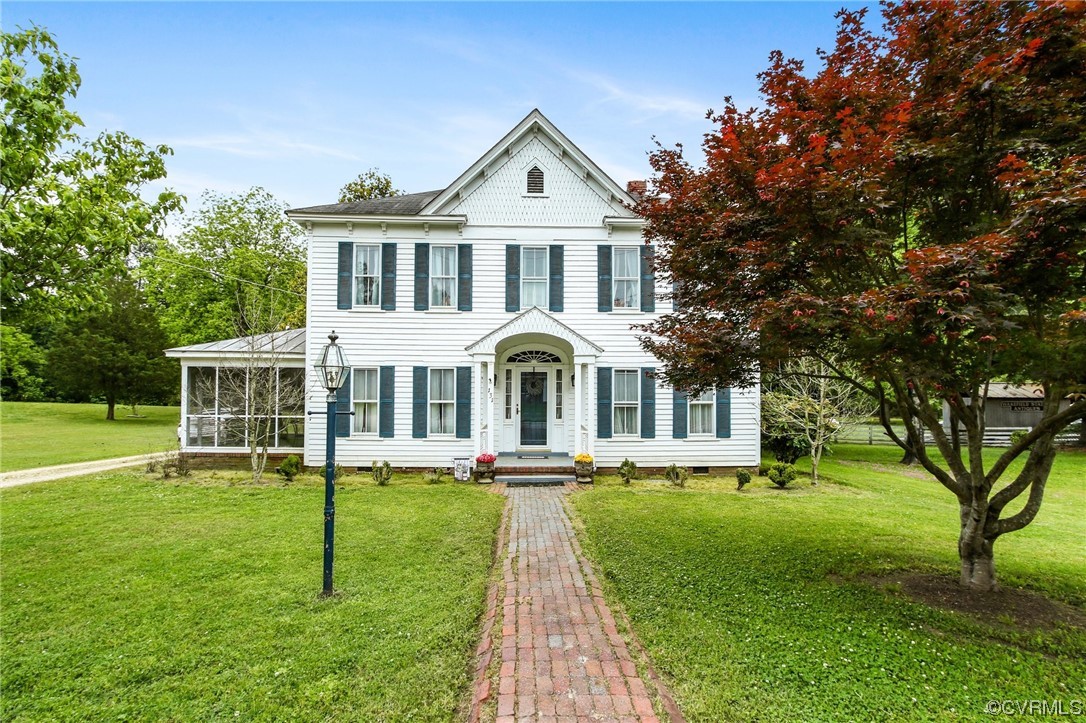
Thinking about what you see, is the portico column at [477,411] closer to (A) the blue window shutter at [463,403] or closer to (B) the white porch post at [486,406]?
(B) the white porch post at [486,406]

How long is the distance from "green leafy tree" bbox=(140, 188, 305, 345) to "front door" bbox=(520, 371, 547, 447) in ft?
46.3

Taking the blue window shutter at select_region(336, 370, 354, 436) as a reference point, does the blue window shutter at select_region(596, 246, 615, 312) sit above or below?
above

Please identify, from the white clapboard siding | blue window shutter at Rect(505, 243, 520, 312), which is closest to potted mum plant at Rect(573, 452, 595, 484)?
the white clapboard siding

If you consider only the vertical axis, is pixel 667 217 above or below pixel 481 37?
below

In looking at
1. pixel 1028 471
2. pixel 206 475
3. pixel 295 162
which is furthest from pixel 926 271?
pixel 295 162

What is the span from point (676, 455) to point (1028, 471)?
8018 millimetres

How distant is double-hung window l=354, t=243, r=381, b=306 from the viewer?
Answer: 12.7 meters

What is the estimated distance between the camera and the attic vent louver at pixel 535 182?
42.2 ft

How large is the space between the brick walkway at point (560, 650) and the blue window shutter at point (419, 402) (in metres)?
6.71

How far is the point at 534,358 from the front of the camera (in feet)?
43.8

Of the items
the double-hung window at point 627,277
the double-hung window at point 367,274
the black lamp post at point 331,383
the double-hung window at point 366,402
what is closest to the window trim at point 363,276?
the double-hung window at point 367,274

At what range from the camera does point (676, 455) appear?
42.1ft

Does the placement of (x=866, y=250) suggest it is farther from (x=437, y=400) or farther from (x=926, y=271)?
(x=437, y=400)

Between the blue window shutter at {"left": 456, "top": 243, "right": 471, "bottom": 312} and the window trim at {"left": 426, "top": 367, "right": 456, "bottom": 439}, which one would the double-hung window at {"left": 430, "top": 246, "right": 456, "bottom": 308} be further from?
the window trim at {"left": 426, "top": 367, "right": 456, "bottom": 439}
